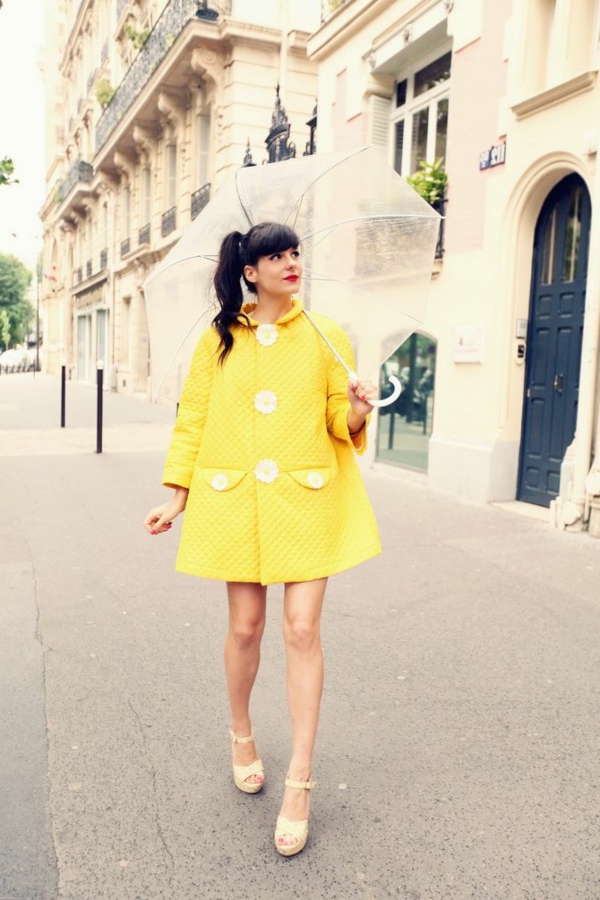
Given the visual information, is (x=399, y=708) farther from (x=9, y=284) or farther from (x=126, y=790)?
(x=9, y=284)

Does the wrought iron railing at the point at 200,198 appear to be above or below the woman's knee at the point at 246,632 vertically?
above

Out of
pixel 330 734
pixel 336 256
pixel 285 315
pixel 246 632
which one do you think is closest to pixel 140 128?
pixel 336 256

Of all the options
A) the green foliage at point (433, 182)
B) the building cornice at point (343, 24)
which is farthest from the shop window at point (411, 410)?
the building cornice at point (343, 24)

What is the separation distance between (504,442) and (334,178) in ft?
20.6

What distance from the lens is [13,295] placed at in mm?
78438

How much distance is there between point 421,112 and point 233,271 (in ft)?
30.1

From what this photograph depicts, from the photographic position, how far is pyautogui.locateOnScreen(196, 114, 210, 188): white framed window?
21.0m

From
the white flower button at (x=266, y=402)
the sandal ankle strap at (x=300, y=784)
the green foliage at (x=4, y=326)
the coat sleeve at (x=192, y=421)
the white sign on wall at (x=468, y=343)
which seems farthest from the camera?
the green foliage at (x=4, y=326)

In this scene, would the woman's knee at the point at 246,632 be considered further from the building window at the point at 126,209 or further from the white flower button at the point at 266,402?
the building window at the point at 126,209

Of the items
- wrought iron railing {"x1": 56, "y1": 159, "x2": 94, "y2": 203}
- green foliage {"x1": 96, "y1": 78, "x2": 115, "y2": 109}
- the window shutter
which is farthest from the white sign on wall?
wrought iron railing {"x1": 56, "y1": 159, "x2": 94, "y2": 203}

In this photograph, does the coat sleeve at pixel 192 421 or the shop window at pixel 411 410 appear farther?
the shop window at pixel 411 410

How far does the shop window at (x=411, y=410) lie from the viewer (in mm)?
10359

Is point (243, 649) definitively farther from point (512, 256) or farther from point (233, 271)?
point (512, 256)

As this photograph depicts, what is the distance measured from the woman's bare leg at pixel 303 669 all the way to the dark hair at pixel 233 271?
31.6 inches
